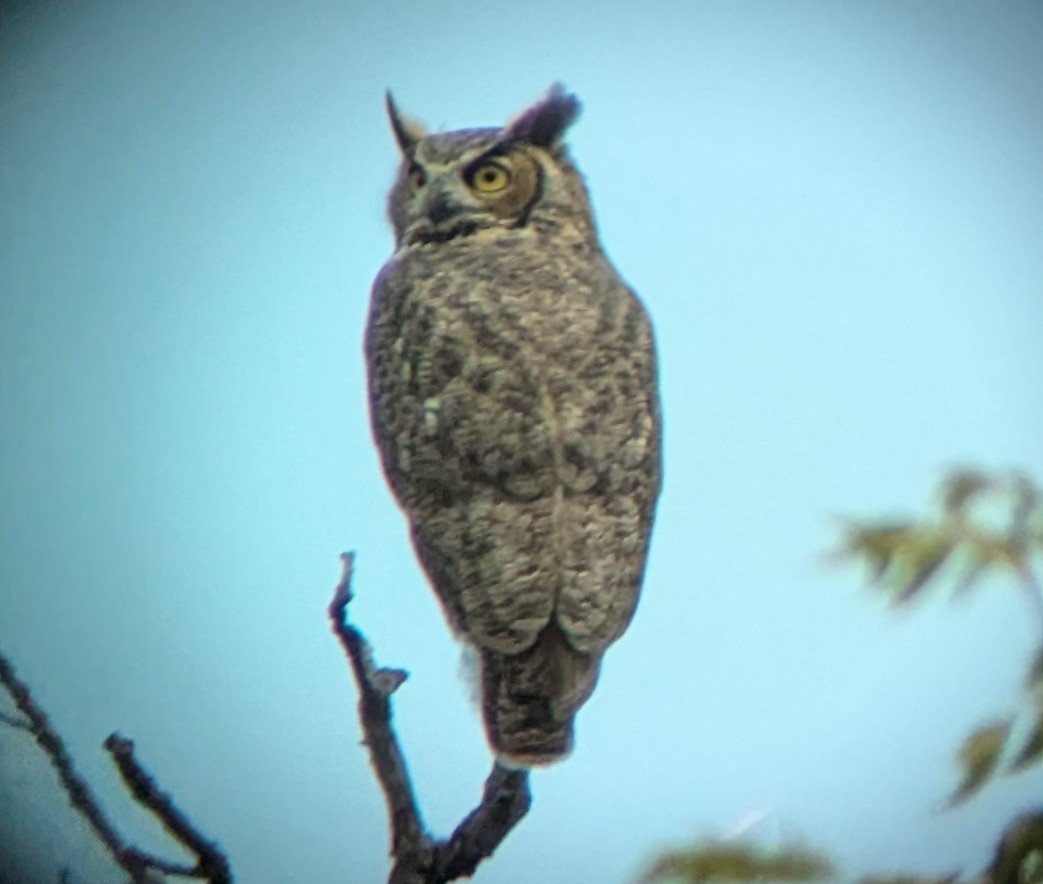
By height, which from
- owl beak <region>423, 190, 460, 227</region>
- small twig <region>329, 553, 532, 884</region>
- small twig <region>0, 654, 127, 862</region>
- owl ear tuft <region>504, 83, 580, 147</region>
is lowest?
small twig <region>329, 553, 532, 884</region>

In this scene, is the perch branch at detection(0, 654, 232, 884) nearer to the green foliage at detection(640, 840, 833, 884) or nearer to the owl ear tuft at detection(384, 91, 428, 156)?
the green foliage at detection(640, 840, 833, 884)

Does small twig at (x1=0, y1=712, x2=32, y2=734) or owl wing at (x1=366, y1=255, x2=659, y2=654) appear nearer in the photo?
owl wing at (x1=366, y1=255, x2=659, y2=654)

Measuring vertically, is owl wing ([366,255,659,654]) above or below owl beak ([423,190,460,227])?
below

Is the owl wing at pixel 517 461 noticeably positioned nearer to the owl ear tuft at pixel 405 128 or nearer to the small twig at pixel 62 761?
the owl ear tuft at pixel 405 128

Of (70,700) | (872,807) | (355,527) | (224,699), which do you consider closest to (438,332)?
(355,527)

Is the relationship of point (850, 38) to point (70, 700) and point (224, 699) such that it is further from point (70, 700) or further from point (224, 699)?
point (70, 700)

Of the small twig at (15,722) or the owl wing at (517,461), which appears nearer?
the owl wing at (517,461)

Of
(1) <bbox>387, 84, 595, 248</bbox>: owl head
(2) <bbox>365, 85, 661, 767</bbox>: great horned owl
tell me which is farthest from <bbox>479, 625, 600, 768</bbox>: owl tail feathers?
(1) <bbox>387, 84, 595, 248</bbox>: owl head

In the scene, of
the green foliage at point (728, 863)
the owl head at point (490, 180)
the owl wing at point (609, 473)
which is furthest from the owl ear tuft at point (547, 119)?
the green foliage at point (728, 863)

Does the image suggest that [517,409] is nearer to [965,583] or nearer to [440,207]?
[440,207]
